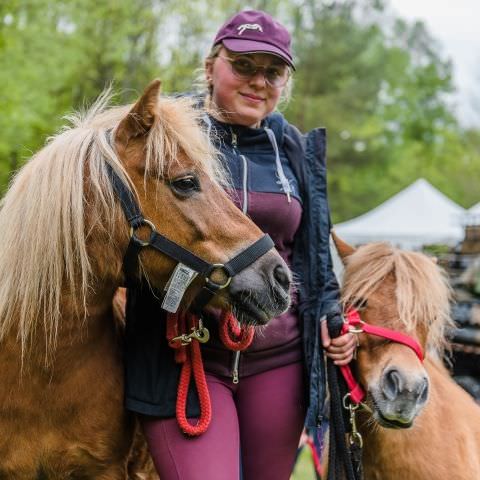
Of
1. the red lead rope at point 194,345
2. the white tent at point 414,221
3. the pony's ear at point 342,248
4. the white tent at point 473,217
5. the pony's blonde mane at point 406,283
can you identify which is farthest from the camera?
the white tent at point 414,221

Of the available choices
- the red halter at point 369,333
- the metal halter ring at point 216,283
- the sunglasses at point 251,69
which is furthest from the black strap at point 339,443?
the sunglasses at point 251,69

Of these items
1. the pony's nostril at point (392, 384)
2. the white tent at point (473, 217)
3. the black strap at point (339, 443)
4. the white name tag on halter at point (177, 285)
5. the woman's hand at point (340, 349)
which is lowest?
the black strap at point (339, 443)

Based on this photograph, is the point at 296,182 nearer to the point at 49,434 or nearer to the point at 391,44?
the point at 49,434

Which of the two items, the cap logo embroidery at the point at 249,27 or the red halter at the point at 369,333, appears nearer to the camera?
the cap logo embroidery at the point at 249,27

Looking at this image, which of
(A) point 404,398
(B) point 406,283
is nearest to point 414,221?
(B) point 406,283

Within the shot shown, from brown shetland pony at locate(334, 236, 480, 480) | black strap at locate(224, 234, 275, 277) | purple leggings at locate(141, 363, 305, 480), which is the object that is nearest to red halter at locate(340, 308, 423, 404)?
brown shetland pony at locate(334, 236, 480, 480)

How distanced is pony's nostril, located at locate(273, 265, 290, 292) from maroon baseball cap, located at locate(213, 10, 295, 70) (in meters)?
0.92

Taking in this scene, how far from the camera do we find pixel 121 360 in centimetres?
250

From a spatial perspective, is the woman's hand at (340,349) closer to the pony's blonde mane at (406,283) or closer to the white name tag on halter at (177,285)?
the pony's blonde mane at (406,283)

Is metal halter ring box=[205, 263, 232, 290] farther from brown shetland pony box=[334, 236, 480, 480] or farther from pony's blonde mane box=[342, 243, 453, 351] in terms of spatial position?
pony's blonde mane box=[342, 243, 453, 351]

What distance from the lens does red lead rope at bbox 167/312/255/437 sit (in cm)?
227

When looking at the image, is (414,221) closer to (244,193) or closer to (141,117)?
(244,193)

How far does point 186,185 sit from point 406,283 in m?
1.45

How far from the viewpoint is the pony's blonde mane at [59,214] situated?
215 cm
